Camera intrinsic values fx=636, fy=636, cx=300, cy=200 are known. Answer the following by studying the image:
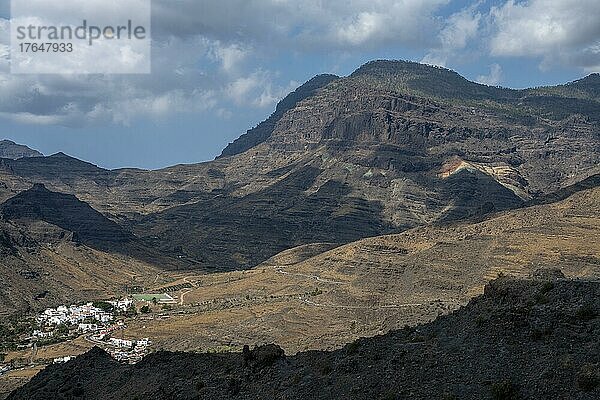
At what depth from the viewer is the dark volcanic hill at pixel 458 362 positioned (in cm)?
2319

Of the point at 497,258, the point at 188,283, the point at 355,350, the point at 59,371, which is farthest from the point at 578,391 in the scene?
the point at 188,283

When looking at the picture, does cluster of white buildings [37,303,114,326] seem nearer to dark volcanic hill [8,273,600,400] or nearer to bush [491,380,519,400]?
dark volcanic hill [8,273,600,400]

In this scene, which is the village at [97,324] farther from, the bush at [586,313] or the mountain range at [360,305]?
the bush at [586,313]

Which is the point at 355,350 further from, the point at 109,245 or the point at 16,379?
the point at 109,245

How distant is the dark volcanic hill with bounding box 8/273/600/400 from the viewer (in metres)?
23.2

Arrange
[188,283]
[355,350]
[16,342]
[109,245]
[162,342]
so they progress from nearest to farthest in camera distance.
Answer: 1. [355,350]
2. [162,342]
3. [16,342]
4. [188,283]
5. [109,245]

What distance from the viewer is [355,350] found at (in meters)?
31.0

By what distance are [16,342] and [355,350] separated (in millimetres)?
91831

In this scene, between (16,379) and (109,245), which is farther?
(109,245)

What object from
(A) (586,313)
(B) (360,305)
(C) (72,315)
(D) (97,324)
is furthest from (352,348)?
(C) (72,315)

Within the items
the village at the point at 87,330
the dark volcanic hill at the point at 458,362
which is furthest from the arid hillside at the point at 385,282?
the dark volcanic hill at the point at 458,362

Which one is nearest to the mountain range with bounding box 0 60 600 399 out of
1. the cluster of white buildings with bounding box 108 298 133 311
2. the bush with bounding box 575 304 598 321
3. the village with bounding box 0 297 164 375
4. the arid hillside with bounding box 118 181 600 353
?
the bush with bounding box 575 304 598 321

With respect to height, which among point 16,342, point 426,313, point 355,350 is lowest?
point 16,342

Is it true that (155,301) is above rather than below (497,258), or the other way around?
below
